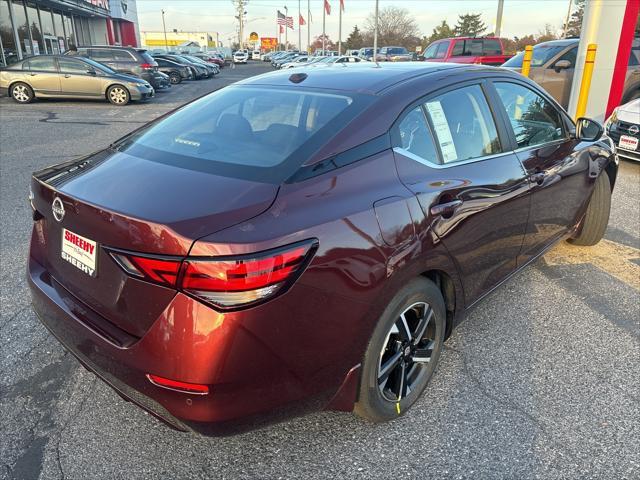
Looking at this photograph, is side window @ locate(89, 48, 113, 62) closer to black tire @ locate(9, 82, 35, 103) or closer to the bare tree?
black tire @ locate(9, 82, 35, 103)

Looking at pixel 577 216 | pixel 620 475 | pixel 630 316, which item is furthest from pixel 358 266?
pixel 577 216

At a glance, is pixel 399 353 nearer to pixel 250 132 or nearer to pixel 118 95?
pixel 250 132

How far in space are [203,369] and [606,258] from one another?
4.02 meters

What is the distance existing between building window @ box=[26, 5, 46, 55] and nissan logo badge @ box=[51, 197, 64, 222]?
2639cm

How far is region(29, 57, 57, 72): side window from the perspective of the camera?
601 inches

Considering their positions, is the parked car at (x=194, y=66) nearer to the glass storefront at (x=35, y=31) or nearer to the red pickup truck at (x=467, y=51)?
the glass storefront at (x=35, y=31)

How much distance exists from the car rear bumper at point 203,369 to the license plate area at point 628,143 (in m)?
6.88

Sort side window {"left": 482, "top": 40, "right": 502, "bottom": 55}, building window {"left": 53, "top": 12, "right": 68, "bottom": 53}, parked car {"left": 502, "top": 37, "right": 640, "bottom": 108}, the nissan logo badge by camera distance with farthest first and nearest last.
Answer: building window {"left": 53, "top": 12, "right": 68, "bottom": 53}
side window {"left": 482, "top": 40, "right": 502, "bottom": 55}
parked car {"left": 502, "top": 37, "right": 640, "bottom": 108}
the nissan logo badge

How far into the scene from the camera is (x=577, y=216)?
158 inches

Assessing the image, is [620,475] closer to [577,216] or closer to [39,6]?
[577,216]

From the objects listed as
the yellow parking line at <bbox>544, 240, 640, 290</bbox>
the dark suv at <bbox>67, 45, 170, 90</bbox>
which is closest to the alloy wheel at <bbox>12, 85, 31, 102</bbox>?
the dark suv at <bbox>67, 45, 170, 90</bbox>

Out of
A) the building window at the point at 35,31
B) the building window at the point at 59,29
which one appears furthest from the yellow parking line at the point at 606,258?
the building window at the point at 59,29

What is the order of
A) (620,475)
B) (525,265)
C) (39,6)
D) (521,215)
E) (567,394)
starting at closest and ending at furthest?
(620,475) < (567,394) < (521,215) < (525,265) < (39,6)

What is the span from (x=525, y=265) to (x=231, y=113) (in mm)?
2197
